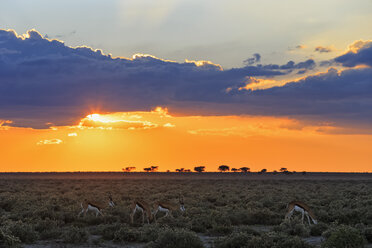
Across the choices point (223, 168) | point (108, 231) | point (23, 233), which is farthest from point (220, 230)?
point (223, 168)

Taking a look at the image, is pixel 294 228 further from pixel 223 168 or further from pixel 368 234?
pixel 223 168

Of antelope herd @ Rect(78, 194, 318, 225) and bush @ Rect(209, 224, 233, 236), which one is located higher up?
antelope herd @ Rect(78, 194, 318, 225)

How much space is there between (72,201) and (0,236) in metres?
14.9

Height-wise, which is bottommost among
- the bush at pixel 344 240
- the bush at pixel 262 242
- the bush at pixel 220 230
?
the bush at pixel 220 230

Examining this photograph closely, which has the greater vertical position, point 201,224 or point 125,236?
point 201,224

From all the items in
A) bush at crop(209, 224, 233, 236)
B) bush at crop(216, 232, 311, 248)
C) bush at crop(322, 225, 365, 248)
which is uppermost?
bush at crop(322, 225, 365, 248)

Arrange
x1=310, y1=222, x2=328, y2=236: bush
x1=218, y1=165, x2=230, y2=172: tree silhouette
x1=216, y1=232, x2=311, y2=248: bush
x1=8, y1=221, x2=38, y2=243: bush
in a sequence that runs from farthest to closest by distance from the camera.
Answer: x1=218, y1=165, x2=230, y2=172: tree silhouette → x1=310, y1=222, x2=328, y2=236: bush → x1=8, y1=221, x2=38, y2=243: bush → x1=216, y1=232, x2=311, y2=248: bush

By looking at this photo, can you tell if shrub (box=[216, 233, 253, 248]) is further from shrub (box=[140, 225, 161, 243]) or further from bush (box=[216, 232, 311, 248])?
shrub (box=[140, 225, 161, 243])

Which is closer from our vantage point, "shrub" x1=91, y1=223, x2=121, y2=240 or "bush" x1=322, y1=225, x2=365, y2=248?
"bush" x1=322, y1=225, x2=365, y2=248

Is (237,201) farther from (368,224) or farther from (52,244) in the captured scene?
(52,244)

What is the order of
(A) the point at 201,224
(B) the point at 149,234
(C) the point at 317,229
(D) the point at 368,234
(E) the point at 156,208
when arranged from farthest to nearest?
(E) the point at 156,208 → (A) the point at 201,224 → (C) the point at 317,229 → (B) the point at 149,234 → (D) the point at 368,234

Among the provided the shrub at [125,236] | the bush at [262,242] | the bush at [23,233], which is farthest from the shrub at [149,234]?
the bush at [23,233]

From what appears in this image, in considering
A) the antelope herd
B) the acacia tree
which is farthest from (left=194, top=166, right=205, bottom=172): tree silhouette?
the antelope herd

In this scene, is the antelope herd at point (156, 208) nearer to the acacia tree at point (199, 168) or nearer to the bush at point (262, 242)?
the bush at point (262, 242)
